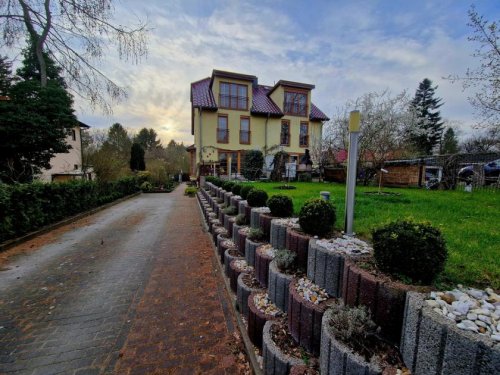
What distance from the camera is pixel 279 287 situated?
90.0 inches

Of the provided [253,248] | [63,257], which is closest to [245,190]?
[253,248]

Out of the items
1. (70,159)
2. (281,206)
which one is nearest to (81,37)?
(281,206)

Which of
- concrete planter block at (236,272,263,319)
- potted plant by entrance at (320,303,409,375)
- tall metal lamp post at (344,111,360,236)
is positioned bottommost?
concrete planter block at (236,272,263,319)

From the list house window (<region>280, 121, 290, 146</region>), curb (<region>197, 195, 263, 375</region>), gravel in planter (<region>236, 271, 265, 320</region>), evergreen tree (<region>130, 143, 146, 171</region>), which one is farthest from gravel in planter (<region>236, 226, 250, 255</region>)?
evergreen tree (<region>130, 143, 146, 171</region>)

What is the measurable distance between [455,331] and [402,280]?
0.45m

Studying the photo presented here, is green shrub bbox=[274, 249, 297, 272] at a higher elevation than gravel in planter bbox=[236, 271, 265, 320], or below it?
higher

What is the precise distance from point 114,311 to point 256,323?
1.97 metres

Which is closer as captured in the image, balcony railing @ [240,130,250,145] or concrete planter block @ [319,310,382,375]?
concrete planter block @ [319,310,382,375]

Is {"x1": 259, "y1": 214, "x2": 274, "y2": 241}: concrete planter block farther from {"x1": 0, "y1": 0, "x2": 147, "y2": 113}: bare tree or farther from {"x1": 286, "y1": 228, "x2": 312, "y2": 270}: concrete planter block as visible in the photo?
{"x1": 0, "y1": 0, "x2": 147, "y2": 113}: bare tree

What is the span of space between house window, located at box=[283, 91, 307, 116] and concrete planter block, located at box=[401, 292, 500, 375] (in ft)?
63.0

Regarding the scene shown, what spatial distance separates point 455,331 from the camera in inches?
38.1

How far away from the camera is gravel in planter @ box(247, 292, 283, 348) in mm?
2230

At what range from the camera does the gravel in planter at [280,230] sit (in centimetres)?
276

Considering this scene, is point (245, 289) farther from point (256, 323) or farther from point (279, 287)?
point (279, 287)
